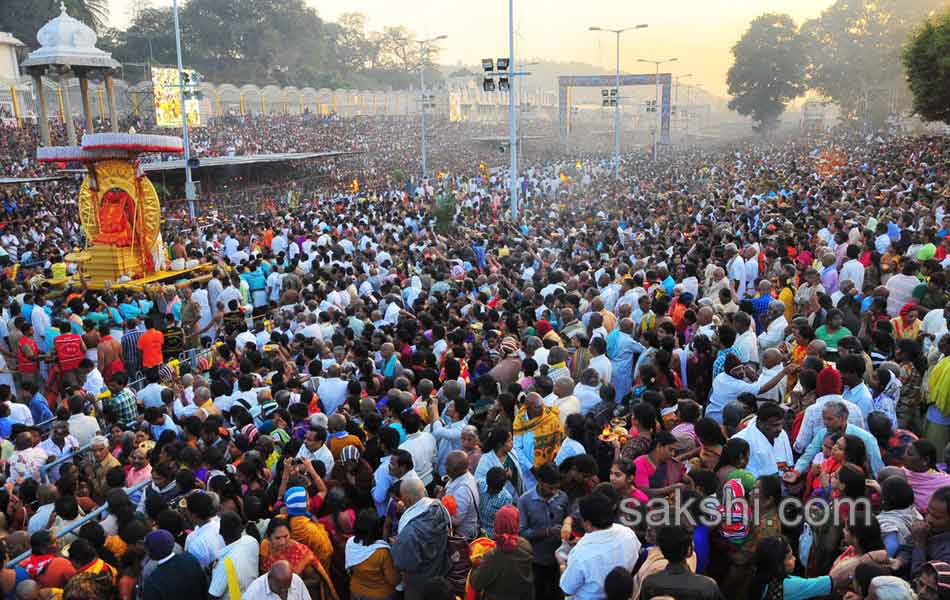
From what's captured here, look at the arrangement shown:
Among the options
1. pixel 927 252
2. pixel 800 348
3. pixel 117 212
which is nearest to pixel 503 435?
pixel 800 348

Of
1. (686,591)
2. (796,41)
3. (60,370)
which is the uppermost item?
(796,41)

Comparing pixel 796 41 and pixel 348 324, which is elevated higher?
pixel 796 41

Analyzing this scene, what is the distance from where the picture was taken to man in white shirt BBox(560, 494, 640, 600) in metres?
4.16

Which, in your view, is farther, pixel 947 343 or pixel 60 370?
pixel 60 370

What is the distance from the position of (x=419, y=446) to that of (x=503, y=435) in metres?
0.80

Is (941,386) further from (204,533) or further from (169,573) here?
(169,573)

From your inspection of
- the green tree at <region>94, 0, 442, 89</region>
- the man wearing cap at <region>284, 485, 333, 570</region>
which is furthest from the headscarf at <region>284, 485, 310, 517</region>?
the green tree at <region>94, 0, 442, 89</region>

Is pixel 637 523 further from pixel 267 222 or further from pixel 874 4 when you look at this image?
pixel 874 4

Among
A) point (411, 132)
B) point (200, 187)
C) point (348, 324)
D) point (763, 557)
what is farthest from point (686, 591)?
point (411, 132)

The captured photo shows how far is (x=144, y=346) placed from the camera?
10430 millimetres

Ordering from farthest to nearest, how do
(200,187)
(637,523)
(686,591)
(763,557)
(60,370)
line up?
1. (200,187)
2. (60,370)
3. (637,523)
4. (763,557)
5. (686,591)

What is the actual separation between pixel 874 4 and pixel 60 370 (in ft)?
255

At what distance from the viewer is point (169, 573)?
15.0 ft

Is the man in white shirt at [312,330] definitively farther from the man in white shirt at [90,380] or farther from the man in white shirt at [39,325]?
the man in white shirt at [39,325]
